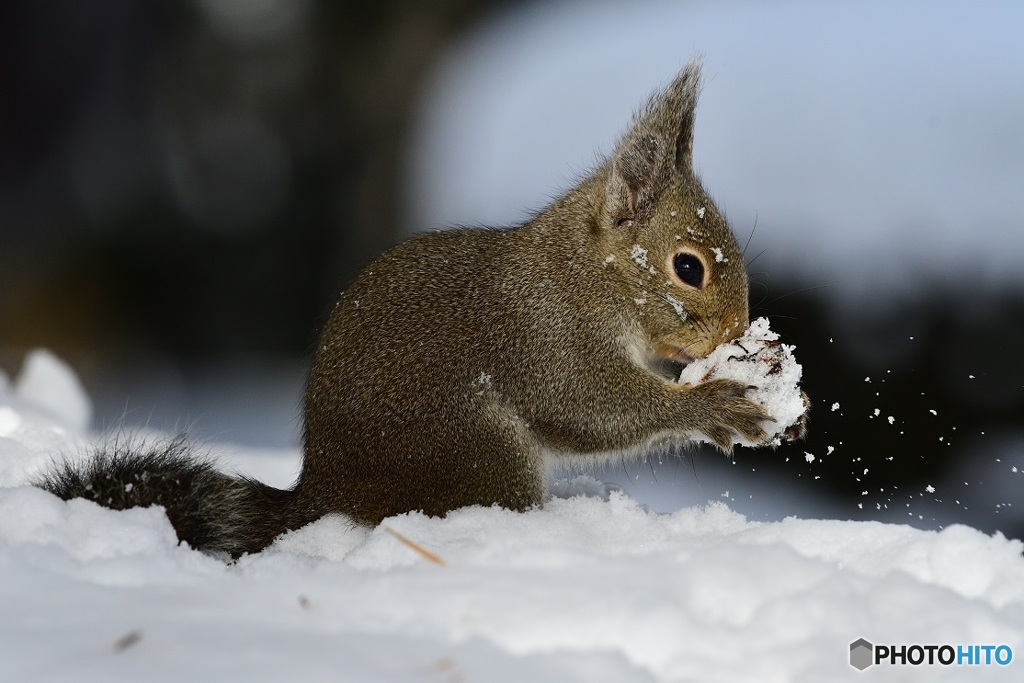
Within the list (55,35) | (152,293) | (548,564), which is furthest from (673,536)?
(55,35)

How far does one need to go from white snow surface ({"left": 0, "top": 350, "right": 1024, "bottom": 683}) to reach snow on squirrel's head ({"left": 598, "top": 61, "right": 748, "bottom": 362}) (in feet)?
2.21

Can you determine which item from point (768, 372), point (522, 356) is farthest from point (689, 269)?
point (522, 356)

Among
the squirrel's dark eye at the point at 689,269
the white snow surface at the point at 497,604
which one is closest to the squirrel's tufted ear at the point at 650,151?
the squirrel's dark eye at the point at 689,269

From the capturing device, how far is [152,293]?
5770 millimetres

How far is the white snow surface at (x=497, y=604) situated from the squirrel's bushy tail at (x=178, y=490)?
0.49 feet

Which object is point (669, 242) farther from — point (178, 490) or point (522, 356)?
point (178, 490)

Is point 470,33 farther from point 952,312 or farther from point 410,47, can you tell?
point 952,312

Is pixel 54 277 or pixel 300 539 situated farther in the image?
pixel 54 277

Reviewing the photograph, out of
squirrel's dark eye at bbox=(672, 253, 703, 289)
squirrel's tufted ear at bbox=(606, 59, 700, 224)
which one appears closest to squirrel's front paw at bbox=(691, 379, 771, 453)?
squirrel's dark eye at bbox=(672, 253, 703, 289)

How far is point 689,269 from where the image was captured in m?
2.32

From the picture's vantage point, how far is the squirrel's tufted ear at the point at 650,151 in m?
2.39

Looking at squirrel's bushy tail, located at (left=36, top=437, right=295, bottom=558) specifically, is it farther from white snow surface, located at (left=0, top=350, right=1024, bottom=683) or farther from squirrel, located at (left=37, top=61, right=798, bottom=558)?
white snow surface, located at (left=0, top=350, right=1024, bottom=683)

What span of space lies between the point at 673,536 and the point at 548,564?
1.43ft

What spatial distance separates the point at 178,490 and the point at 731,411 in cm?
122
